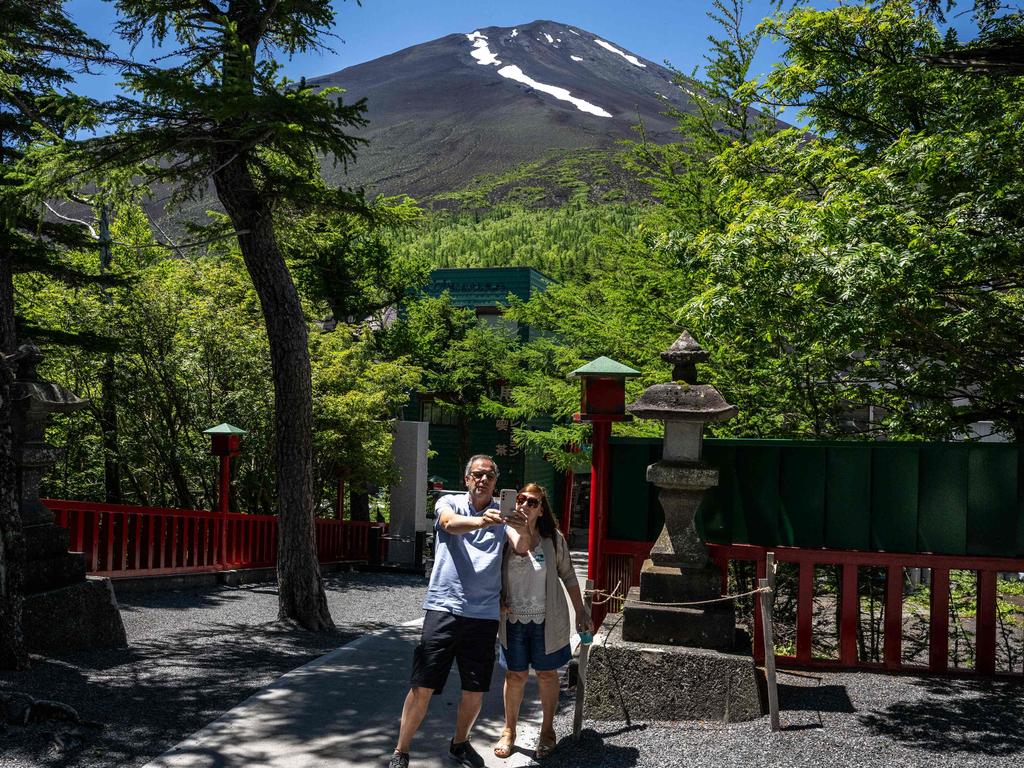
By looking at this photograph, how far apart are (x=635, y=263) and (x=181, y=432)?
9381 millimetres

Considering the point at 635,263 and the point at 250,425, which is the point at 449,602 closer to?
the point at 635,263

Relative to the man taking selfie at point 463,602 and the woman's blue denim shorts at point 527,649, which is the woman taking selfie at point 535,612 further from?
the man taking selfie at point 463,602

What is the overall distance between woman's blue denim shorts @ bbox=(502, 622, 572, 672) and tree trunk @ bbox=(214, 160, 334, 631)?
16.9 feet

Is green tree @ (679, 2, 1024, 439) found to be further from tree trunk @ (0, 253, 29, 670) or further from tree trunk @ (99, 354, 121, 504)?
tree trunk @ (99, 354, 121, 504)

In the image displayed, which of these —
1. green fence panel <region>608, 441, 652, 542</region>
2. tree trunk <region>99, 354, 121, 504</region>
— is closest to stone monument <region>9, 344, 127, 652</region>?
Result: green fence panel <region>608, 441, 652, 542</region>

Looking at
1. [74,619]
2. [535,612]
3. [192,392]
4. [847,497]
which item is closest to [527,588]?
[535,612]

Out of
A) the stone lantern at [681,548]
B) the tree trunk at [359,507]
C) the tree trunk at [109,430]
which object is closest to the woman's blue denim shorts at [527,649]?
the stone lantern at [681,548]

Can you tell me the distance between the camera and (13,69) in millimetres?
12703

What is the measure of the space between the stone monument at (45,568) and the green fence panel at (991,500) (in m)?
6.83

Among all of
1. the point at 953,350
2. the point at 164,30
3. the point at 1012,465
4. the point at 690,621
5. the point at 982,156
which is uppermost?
the point at 164,30

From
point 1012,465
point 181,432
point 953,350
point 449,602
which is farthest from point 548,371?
point 449,602

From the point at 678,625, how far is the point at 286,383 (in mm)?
5457

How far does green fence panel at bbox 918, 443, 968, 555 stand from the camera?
646cm

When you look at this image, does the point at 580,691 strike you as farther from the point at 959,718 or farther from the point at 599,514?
the point at 959,718
